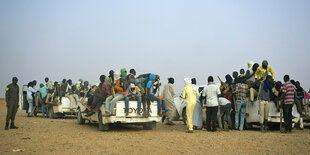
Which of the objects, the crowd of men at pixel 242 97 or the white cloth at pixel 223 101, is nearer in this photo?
the crowd of men at pixel 242 97

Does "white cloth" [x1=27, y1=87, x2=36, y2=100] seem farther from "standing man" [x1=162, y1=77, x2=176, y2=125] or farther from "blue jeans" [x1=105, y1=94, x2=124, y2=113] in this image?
"blue jeans" [x1=105, y1=94, x2=124, y2=113]

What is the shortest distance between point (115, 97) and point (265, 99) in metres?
5.19

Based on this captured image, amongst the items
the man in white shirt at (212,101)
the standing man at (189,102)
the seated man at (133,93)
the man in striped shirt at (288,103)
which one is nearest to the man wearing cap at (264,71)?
the man in striped shirt at (288,103)

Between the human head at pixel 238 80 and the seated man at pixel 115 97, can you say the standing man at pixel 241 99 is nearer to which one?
the human head at pixel 238 80

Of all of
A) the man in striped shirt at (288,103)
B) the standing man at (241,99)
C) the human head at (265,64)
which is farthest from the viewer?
the human head at (265,64)

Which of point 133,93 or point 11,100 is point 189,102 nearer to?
point 133,93

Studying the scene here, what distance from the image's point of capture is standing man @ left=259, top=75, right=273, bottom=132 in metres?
9.88

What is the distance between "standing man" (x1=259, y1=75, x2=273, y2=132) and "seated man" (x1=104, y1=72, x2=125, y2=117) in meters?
4.82

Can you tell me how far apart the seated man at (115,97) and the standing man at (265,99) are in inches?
190

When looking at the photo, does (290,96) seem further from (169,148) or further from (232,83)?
(169,148)

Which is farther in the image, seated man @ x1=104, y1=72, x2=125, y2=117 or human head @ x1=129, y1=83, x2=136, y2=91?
human head @ x1=129, y1=83, x2=136, y2=91

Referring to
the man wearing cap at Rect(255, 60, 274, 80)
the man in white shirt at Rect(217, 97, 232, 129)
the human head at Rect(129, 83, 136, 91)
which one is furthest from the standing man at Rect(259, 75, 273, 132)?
the human head at Rect(129, 83, 136, 91)

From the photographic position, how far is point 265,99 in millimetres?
9969

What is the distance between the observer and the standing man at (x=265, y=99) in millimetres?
9883
